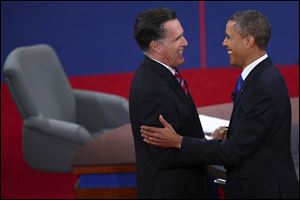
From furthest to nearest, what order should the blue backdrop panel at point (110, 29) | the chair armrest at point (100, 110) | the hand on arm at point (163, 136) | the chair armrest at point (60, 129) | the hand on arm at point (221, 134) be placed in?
the blue backdrop panel at point (110, 29), the chair armrest at point (100, 110), the chair armrest at point (60, 129), the hand on arm at point (221, 134), the hand on arm at point (163, 136)

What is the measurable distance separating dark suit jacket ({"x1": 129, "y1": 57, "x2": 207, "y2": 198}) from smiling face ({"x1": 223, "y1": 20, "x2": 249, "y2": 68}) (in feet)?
0.88

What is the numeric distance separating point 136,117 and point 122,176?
901 millimetres

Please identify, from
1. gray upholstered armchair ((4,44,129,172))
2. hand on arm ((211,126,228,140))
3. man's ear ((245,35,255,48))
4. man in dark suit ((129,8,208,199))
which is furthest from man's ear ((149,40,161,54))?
gray upholstered armchair ((4,44,129,172))

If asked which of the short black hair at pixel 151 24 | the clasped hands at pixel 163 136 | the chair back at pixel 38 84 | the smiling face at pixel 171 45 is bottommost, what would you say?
the chair back at pixel 38 84

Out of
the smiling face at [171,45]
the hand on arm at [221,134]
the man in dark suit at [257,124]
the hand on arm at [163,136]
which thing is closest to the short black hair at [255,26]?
the man in dark suit at [257,124]

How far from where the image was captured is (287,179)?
2.55 meters

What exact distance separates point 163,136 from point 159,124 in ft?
0.17

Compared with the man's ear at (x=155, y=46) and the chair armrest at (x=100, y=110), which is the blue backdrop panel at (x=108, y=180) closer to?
the man's ear at (x=155, y=46)

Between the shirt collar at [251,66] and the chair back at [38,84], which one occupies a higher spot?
the shirt collar at [251,66]

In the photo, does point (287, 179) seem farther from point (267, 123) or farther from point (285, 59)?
point (285, 59)

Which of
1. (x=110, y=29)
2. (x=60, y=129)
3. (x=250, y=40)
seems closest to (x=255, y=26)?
(x=250, y=40)

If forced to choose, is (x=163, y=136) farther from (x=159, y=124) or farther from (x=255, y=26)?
(x=255, y=26)

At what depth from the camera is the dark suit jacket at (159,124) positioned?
8.79 feet

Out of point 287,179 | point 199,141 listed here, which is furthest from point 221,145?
point 287,179
